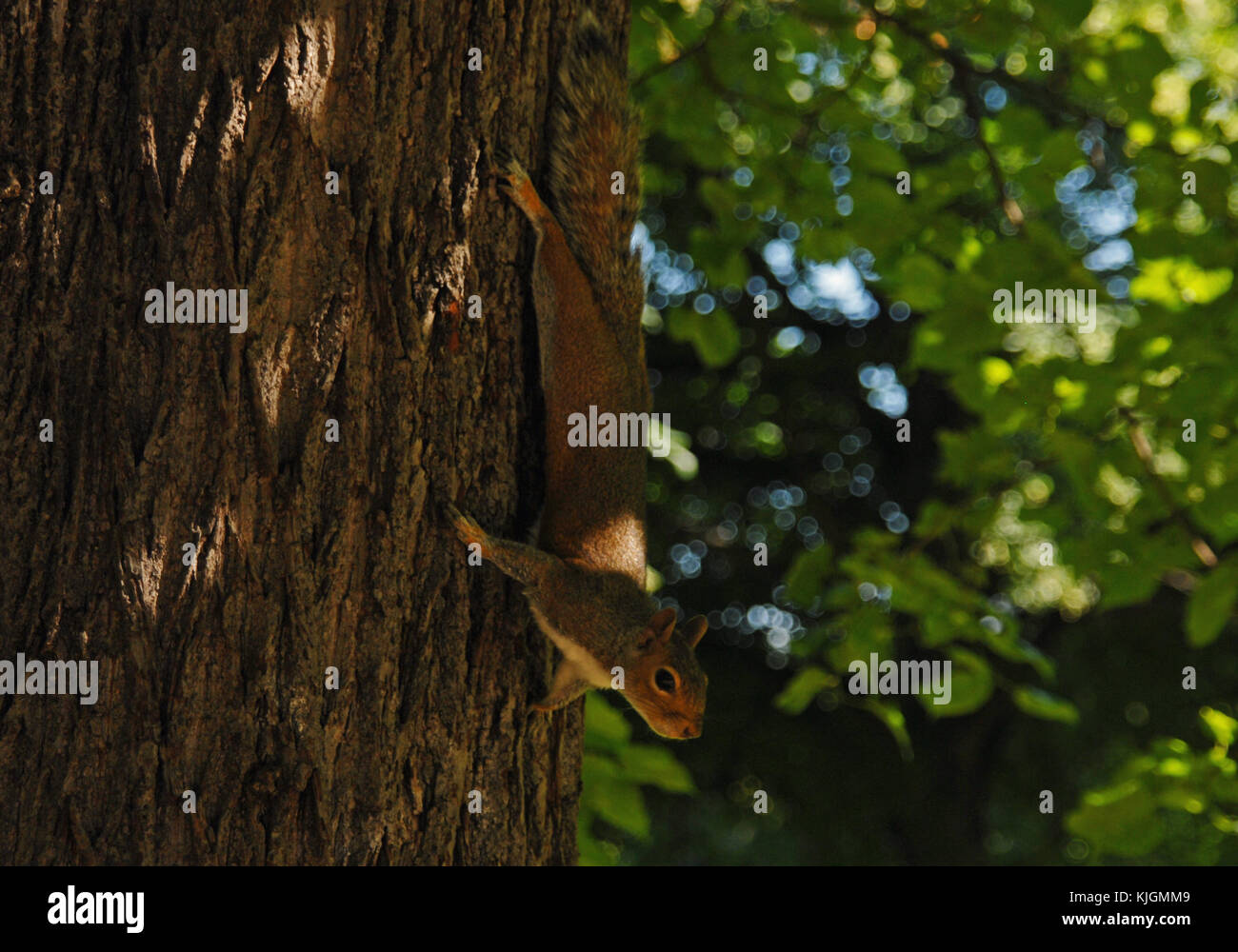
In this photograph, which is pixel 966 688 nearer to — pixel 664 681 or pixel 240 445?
pixel 664 681

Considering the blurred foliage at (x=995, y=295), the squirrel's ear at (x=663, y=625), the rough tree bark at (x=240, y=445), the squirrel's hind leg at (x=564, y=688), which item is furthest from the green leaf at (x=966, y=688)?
the rough tree bark at (x=240, y=445)

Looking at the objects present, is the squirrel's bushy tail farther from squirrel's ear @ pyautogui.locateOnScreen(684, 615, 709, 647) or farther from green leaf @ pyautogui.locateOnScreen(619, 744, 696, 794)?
green leaf @ pyautogui.locateOnScreen(619, 744, 696, 794)

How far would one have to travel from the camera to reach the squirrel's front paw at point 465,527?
69.8 inches

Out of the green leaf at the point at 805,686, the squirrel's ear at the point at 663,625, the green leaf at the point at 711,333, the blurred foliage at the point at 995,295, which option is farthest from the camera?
→ the green leaf at the point at 711,333

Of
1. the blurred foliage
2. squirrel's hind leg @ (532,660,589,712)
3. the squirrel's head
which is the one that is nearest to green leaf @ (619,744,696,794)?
the blurred foliage

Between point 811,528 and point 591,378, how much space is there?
7312 millimetres

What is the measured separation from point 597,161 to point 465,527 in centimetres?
82

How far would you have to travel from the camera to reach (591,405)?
2.19 m

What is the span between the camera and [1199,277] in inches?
126

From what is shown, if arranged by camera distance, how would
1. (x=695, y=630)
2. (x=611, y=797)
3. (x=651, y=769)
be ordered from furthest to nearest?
1. (x=651, y=769)
2. (x=611, y=797)
3. (x=695, y=630)

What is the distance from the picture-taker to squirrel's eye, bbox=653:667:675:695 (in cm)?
262

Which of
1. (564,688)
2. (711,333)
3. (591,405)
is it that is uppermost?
(711,333)

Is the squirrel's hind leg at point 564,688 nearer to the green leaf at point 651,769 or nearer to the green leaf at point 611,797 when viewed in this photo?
the green leaf at point 611,797

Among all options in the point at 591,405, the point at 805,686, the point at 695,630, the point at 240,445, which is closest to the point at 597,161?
the point at 591,405
